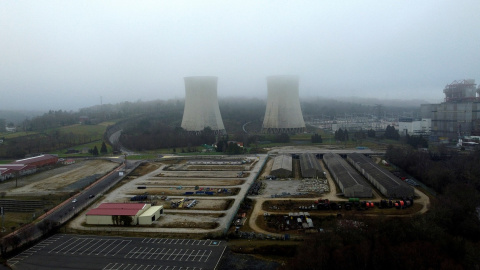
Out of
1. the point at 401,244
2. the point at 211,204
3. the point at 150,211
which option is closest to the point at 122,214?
the point at 150,211

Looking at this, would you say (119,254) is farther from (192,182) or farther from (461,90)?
(461,90)

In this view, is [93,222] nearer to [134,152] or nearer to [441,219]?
[441,219]

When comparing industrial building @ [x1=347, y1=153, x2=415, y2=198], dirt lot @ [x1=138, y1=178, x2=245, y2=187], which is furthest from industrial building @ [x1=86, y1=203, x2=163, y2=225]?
industrial building @ [x1=347, y1=153, x2=415, y2=198]

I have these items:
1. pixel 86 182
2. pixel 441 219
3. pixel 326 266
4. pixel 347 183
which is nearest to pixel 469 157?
pixel 347 183

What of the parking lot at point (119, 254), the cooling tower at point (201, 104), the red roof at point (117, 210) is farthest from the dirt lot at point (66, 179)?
the cooling tower at point (201, 104)

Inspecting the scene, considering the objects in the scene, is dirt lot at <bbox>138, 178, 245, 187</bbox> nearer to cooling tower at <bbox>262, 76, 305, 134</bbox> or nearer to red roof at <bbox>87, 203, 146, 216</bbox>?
red roof at <bbox>87, 203, 146, 216</bbox>

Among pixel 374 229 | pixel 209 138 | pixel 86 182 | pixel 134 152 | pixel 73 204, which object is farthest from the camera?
pixel 209 138

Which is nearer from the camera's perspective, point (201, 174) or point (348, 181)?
point (348, 181)
